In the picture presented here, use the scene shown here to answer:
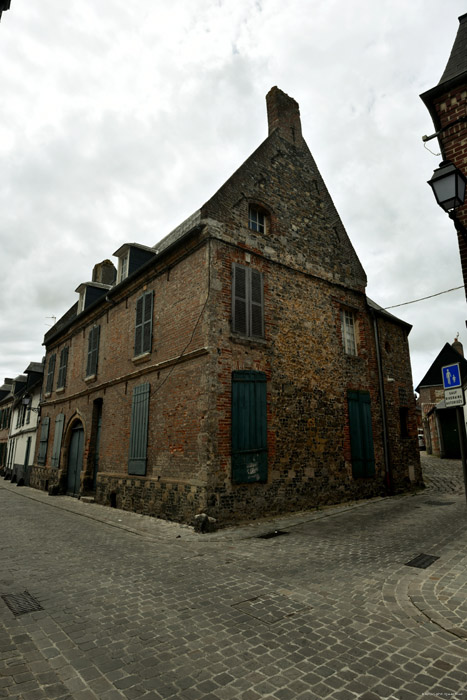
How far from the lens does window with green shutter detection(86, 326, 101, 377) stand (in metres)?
14.8

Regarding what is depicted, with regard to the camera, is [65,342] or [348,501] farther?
[65,342]

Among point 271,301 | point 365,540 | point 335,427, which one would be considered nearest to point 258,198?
point 271,301

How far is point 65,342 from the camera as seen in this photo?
1853 cm

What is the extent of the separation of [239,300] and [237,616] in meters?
6.94

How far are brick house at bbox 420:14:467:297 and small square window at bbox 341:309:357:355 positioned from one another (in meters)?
6.90

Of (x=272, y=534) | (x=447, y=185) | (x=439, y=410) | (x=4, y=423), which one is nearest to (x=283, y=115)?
(x=447, y=185)

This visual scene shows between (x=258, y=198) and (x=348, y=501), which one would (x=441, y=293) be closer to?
(x=258, y=198)

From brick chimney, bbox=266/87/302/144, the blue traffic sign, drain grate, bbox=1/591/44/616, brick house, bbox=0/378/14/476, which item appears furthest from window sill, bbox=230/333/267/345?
brick house, bbox=0/378/14/476

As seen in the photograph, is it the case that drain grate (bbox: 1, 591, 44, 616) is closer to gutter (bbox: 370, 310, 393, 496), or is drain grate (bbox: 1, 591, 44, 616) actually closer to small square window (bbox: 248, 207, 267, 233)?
small square window (bbox: 248, 207, 267, 233)

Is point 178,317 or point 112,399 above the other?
point 178,317

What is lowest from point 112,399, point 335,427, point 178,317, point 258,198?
point 335,427

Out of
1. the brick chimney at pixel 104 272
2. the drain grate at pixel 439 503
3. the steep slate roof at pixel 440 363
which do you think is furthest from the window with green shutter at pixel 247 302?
the steep slate roof at pixel 440 363

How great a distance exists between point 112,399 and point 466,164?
11.3m

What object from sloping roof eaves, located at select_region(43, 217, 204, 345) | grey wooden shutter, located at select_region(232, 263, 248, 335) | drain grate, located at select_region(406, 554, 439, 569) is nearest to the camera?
drain grate, located at select_region(406, 554, 439, 569)
